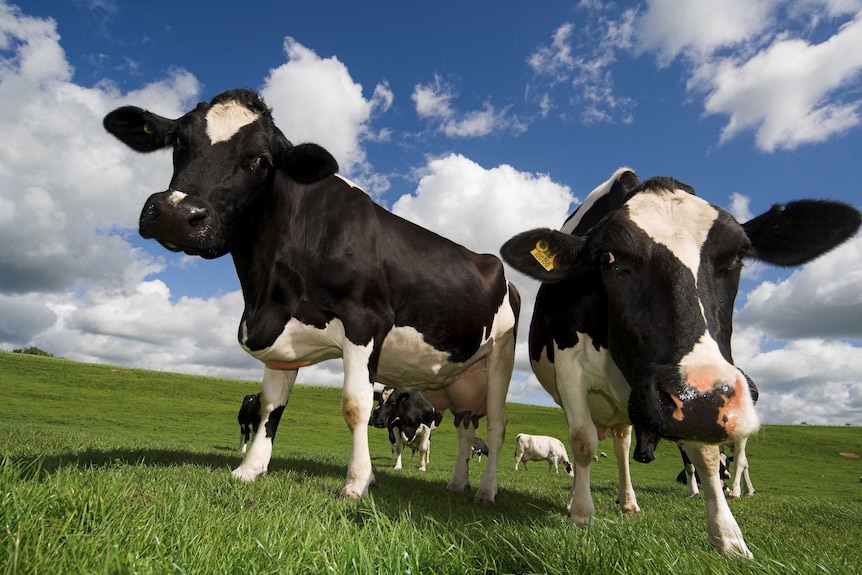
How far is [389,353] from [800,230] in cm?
387

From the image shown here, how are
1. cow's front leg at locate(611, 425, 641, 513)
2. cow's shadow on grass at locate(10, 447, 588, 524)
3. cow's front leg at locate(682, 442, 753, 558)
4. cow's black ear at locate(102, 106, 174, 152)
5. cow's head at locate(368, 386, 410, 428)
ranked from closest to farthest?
cow's front leg at locate(682, 442, 753, 558), cow's shadow on grass at locate(10, 447, 588, 524), cow's black ear at locate(102, 106, 174, 152), cow's front leg at locate(611, 425, 641, 513), cow's head at locate(368, 386, 410, 428)

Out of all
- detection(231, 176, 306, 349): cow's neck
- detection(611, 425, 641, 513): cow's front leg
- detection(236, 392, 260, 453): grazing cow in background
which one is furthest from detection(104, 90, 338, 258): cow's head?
detection(236, 392, 260, 453): grazing cow in background

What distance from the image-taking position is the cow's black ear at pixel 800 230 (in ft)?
14.0

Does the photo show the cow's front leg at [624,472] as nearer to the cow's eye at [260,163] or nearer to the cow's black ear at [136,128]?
the cow's eye at [260,163]

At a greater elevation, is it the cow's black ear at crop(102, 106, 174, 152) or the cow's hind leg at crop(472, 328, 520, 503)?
the cow's black ear at crop(102, 106, 174, 152)

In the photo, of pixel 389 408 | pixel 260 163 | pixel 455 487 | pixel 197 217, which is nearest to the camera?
pixel 197 217

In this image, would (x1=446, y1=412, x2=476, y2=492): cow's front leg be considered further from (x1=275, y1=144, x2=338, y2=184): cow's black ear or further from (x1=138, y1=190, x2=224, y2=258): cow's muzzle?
(x1=138, y1=190, x2=224, y2=258): cow's muzzle

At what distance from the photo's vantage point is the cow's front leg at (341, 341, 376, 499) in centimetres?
477

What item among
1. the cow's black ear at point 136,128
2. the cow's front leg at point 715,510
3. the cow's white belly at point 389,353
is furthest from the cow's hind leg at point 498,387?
the cow's black ear at point 136,128

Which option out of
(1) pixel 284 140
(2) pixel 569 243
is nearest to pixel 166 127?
(1) pixel 284 140

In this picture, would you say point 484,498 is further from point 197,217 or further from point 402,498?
point 197,217

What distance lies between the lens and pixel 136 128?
239 inches

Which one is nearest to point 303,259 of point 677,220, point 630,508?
point 677,220

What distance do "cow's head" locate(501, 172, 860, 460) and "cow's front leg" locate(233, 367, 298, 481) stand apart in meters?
3.10
